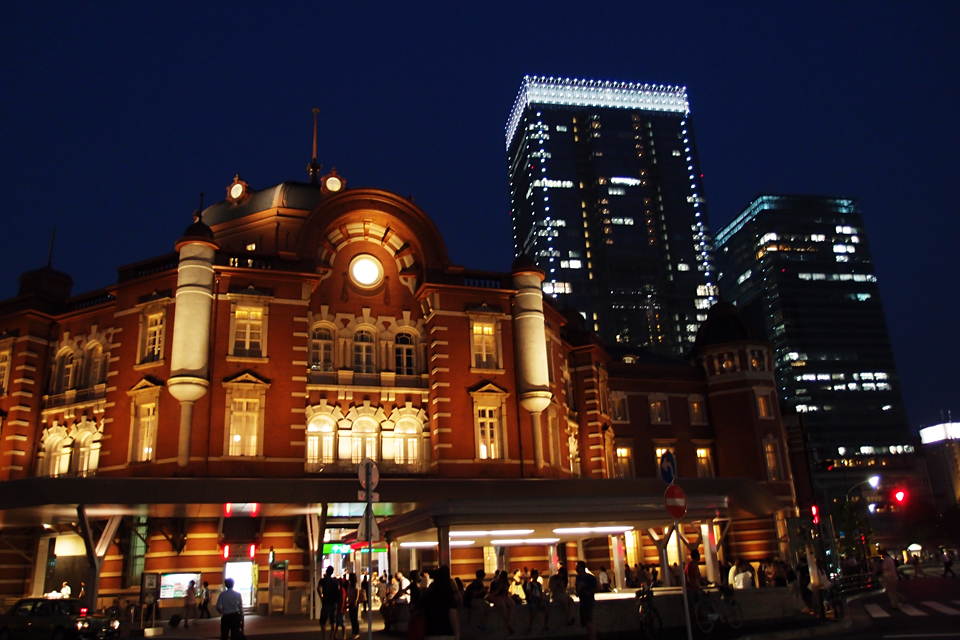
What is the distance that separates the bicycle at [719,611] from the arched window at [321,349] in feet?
67.8

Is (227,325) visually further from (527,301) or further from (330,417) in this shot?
(527,301)

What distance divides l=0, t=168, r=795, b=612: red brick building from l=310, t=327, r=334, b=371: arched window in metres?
0.09

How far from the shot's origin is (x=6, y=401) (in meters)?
37.4

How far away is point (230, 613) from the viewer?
635 inches

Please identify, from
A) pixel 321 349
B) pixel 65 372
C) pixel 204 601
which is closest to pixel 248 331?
pixel 321 349

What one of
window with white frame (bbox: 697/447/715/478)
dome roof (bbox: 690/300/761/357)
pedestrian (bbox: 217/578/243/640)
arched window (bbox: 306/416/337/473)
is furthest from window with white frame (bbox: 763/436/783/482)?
pedestrian (bbox: 217/578/243/640)

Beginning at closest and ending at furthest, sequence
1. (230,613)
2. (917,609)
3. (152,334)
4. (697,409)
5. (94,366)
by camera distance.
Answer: (230,613)
(917,609)
(152,334)
(94,366)
(697,409)

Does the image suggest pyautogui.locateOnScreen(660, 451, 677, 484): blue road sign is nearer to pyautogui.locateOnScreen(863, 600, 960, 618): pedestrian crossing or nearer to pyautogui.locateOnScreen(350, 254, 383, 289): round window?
pyautogui.locateOnScreen(863, 600, 960, 618): pedestrian crossing

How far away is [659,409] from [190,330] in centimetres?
2896

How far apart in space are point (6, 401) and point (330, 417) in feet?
48.9

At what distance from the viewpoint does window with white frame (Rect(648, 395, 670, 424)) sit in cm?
5075

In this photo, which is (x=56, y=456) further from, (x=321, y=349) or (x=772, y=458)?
(x=772, y=458)

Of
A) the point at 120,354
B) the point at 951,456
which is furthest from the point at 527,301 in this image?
the point at 951,456

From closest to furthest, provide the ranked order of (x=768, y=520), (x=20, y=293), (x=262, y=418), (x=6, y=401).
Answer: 1. (x=262, y=418)
2. (x=6, y=401)
3. (x=20, y=293)
4. (x=768, y=520)
